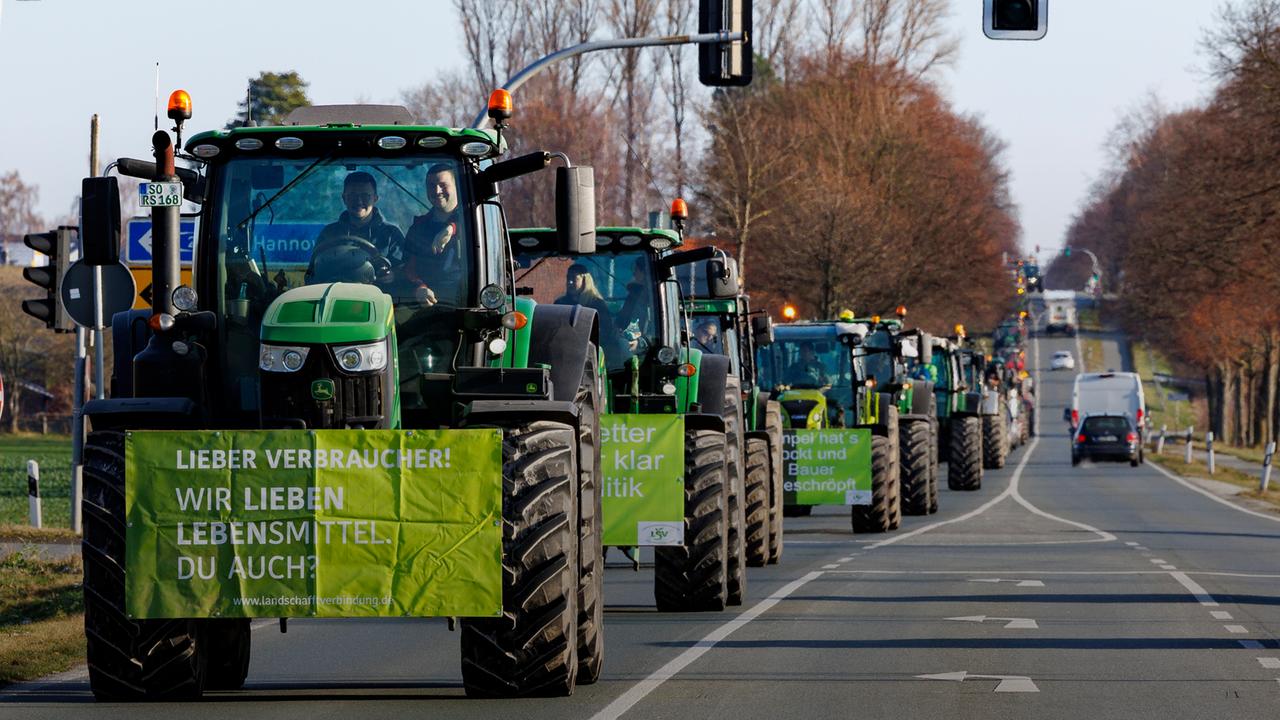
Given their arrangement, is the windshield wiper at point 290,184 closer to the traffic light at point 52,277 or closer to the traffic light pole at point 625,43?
the traffic light at point 52,277

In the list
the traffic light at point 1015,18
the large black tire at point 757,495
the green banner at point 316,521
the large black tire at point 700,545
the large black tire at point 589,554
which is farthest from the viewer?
the large black tire at point 757,495

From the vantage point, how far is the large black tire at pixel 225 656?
1120 cm

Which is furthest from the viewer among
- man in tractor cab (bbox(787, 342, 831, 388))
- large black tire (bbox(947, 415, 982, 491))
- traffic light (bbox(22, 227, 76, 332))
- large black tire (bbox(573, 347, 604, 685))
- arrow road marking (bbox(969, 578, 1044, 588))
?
large black tire (bbox(947, 415, 982, 491))

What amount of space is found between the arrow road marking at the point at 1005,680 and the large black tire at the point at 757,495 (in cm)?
778

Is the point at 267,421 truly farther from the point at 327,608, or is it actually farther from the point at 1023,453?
the point at 1023,453

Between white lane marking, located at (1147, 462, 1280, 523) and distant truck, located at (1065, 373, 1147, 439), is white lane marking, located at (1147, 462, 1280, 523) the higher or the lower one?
the lower one

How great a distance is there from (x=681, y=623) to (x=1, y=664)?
4.62 metres

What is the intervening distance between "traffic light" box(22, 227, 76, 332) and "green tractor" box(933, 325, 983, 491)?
77.5ft

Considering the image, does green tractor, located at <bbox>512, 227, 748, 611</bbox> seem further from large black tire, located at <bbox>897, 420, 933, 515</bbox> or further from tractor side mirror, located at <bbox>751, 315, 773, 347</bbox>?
large black tire, located at <bbox>897, 420, 933, 515</bbox>

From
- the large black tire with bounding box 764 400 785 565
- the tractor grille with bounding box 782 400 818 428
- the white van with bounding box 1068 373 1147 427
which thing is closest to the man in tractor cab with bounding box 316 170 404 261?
the large black tire with bounding box 764 400 785 565

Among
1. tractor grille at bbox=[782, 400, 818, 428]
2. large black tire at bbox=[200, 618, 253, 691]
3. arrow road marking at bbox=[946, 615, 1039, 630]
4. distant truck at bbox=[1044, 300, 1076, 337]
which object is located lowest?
arrow road marking at bbox=[946, 615, 1039, 630]

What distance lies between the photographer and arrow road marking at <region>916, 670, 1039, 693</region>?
439 inches

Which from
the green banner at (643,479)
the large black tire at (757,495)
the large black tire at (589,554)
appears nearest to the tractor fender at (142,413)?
the large black tire at (589,554)

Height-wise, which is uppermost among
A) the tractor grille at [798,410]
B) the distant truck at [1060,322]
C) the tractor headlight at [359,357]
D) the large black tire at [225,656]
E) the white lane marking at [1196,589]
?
the distant truck at [1060,322]
